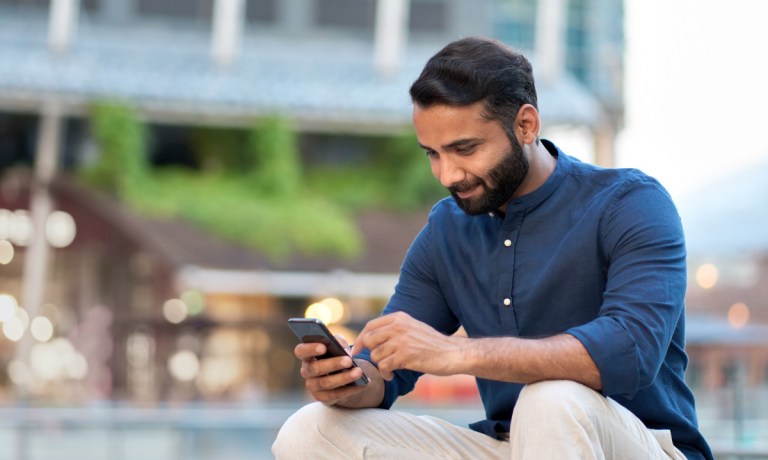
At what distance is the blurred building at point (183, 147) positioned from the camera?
16.5 meters

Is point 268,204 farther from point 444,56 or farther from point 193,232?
point 444,56

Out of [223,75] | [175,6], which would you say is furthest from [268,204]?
[175,6]

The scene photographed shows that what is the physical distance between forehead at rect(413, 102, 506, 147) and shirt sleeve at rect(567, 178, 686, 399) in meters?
0.30

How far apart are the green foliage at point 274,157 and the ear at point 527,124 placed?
14806 mm

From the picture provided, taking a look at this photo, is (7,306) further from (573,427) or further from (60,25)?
(573,427)

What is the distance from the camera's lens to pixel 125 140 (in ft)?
54.6

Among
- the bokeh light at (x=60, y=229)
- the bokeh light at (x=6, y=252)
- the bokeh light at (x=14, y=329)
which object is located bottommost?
the bokeh light at (x=14, y=329)

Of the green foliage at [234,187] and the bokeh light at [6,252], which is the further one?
the bokeh light at [6,252]

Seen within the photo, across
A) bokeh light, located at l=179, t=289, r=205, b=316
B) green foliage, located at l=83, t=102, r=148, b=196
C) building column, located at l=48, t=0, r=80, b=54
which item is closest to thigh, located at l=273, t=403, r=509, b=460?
bokeh light, located at l=179, t=289, r=205, b=316

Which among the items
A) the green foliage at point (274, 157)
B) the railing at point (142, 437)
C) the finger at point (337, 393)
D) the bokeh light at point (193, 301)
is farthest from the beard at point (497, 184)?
the green foliage at point (274, 157)

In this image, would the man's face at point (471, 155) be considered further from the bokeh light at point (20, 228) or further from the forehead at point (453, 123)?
the bokeh light at point (20, 228)

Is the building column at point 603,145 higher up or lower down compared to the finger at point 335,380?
lower down

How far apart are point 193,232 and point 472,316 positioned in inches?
570

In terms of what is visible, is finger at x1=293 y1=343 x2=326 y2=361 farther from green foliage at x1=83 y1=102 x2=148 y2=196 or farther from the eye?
green foliage at x1=83 y1=102 x2=148 y2=196
